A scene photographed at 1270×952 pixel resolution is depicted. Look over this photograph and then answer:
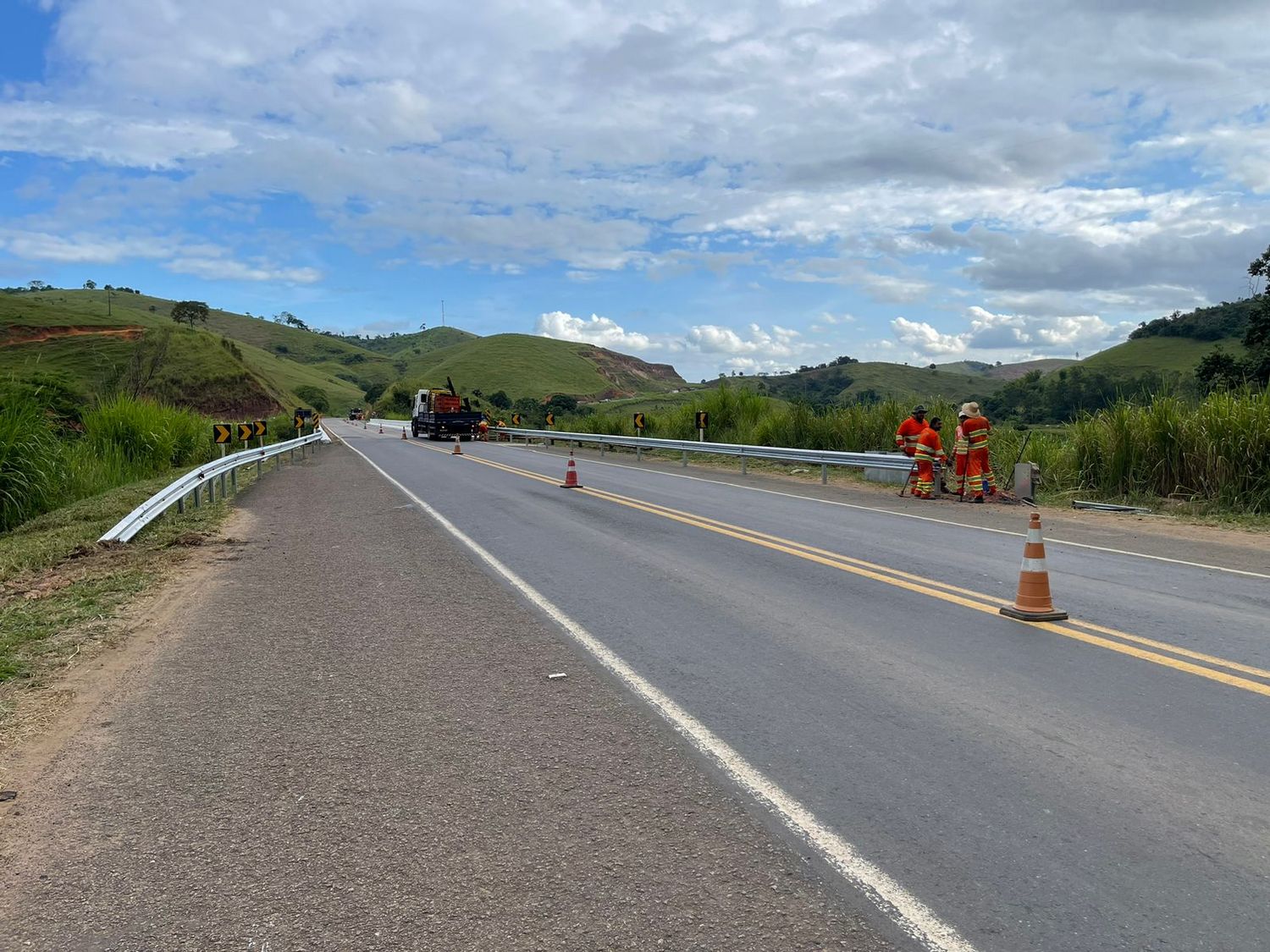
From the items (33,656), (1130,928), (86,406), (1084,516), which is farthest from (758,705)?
(86,406)

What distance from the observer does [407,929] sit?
9.47 ft

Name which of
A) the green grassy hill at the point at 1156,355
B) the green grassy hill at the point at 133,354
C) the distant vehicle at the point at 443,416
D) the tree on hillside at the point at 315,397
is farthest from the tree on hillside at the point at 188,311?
the green grassy hill at the point at 1156,355

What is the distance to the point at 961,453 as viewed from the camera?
16531 millimetres

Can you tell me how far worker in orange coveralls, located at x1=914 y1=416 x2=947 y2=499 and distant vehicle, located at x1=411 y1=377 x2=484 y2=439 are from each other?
3286 cm

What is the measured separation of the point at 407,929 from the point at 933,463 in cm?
1548

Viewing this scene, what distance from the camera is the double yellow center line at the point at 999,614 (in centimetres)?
546

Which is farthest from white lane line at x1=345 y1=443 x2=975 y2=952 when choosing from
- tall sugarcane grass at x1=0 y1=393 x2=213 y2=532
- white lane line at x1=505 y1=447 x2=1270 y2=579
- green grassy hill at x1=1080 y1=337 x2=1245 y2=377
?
green grassy hill at x1=1080 y1=337 x2=1245 y2=377

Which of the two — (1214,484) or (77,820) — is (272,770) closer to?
(77,820)

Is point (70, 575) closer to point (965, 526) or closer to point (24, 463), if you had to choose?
point (24, 463)

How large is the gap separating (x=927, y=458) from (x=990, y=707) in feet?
40.9

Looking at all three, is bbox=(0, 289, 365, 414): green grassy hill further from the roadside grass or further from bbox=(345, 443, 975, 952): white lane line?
bbox=(345, 443, 975, 952): white lane line

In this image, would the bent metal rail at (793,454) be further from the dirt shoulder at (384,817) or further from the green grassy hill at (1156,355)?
the green grassy hill at (1156,355)

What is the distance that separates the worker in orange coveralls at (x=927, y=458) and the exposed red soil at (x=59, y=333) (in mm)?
105188

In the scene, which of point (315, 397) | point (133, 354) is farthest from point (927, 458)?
point (315, 397)
